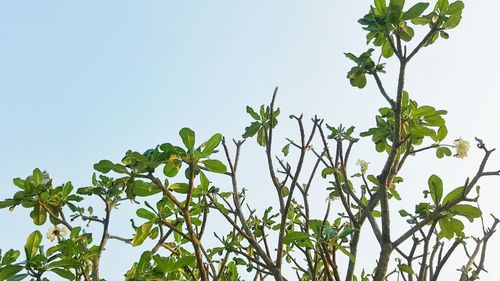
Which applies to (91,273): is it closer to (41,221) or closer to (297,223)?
(41,221)

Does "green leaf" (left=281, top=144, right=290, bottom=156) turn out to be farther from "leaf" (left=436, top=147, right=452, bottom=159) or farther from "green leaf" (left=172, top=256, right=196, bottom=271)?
"green leaf" (left=172, top=256, right=196, bottom=271)

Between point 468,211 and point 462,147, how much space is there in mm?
462

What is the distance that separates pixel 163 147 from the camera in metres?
1.93

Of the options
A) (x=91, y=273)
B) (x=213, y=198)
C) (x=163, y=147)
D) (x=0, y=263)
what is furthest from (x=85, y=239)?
(x=163, y=147)

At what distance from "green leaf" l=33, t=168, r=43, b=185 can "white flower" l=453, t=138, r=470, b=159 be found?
2.15m

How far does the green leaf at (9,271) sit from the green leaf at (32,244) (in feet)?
0.20

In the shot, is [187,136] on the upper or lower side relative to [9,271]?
upper

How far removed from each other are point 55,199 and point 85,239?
0.91 ft

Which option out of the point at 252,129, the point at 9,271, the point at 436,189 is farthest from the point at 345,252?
the point at 9,271

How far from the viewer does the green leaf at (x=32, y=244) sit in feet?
6.84

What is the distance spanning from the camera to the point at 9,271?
2043 mm

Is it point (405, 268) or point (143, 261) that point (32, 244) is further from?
point (405, 268)

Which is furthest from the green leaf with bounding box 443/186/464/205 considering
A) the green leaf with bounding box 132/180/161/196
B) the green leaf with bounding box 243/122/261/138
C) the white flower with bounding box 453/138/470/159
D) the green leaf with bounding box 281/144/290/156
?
the green leaf with bounding box 132/180/161/196

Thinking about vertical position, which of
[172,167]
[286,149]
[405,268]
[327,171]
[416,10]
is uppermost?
[416,10]
